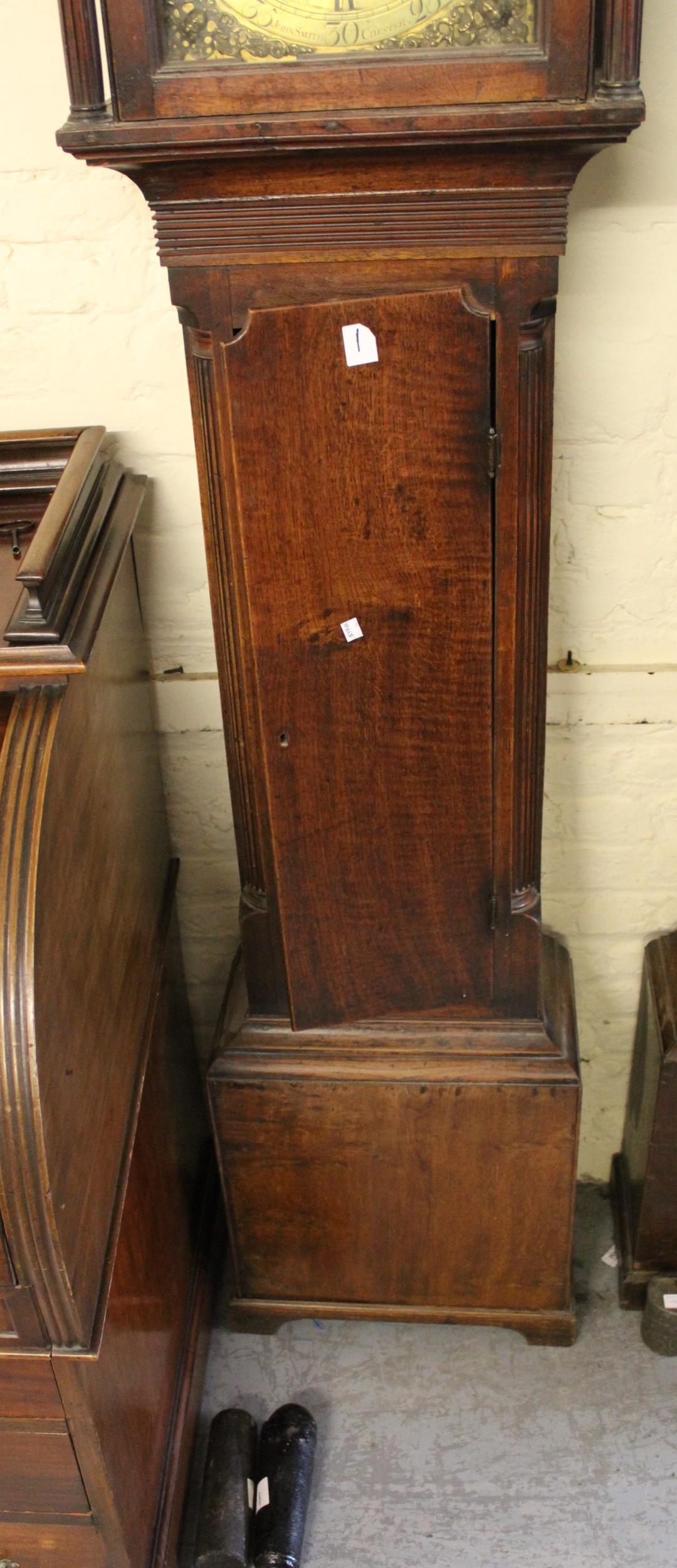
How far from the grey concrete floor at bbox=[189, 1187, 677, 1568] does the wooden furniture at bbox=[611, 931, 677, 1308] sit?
109 millimetres

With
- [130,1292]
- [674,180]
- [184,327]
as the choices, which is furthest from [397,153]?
[130,1292]

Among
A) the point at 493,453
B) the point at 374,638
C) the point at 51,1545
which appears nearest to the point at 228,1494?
the point at 51,1545

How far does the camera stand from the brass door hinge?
A: 1568 millimetres

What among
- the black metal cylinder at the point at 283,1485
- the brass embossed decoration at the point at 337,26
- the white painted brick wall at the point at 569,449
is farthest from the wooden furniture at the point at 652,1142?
the brass embossed decoration at the point at 337,26

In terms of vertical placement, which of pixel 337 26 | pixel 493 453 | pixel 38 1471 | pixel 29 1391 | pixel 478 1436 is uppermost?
pixel 337 26

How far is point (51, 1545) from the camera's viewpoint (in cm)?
176

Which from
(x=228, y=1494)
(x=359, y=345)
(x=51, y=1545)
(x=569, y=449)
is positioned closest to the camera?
(x=359, y=345)

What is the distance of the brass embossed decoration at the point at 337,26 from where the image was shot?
1.36 metres

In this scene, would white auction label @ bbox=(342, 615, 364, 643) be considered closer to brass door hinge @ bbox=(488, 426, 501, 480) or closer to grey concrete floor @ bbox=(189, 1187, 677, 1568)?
brass door hinge @ bbox=(488, 426, 501, 480)

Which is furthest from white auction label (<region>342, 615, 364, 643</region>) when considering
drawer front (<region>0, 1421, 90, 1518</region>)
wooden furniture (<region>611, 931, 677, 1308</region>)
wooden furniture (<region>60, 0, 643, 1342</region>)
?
drawer front (<region>0, 1421, 90, 1518</region>)

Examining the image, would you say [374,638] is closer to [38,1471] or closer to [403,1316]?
[38,1471]

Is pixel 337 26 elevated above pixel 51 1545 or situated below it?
above

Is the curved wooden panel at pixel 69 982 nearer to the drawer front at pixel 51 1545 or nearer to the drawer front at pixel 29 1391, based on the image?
the drawer front at pixel 29 1391

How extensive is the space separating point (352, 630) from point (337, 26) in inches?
26.6
